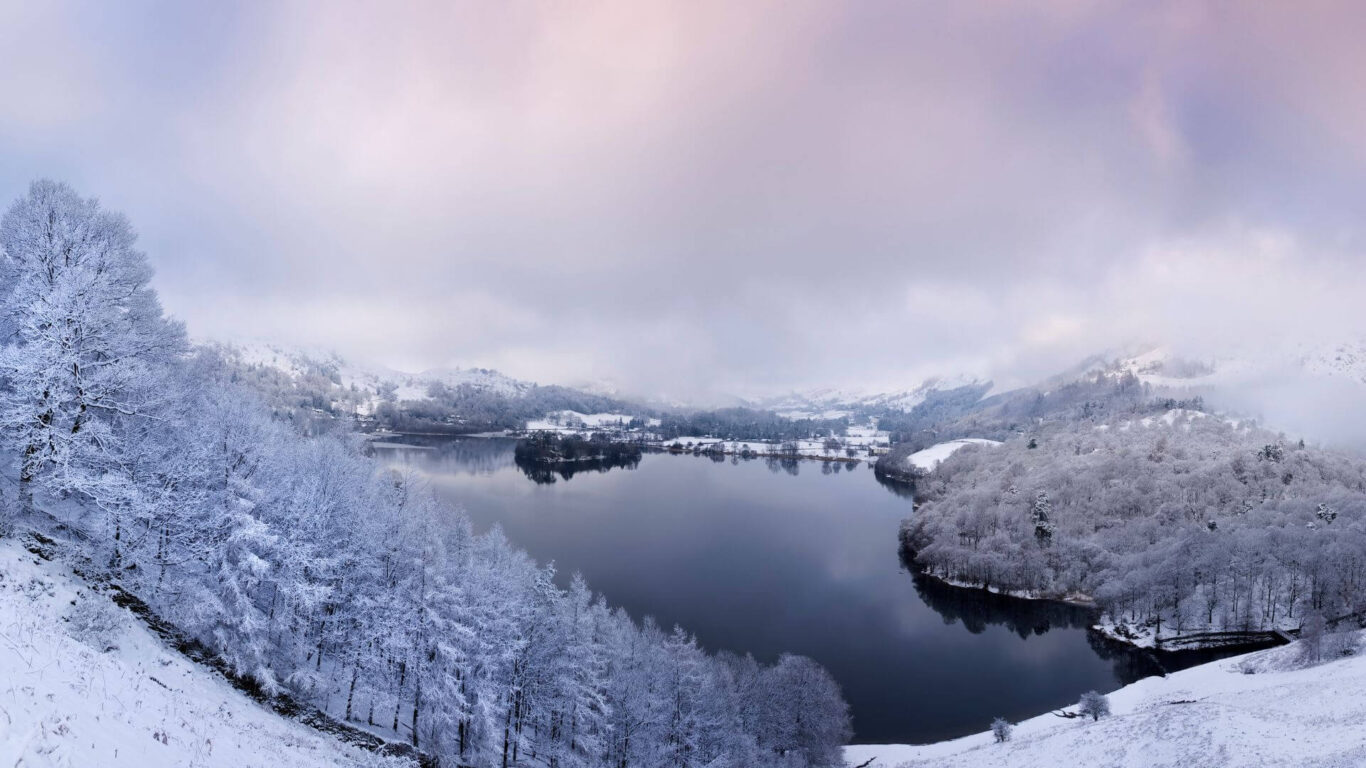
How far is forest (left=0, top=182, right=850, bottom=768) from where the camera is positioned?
16812mm

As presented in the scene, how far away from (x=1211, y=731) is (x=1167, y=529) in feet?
211

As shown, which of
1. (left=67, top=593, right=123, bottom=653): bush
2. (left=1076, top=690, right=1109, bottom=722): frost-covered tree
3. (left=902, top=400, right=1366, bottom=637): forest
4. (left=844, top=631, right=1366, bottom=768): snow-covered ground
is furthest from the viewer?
(left=902, top=400, right=1366, bottom=637): forest

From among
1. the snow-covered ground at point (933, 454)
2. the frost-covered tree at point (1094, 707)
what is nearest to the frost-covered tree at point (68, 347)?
the frost-covered tree at point (1094, 707)

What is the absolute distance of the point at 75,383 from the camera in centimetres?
1627

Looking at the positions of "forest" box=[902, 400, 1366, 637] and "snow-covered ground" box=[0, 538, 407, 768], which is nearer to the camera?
"snow-covered ground" box=[0, 538, 407, 768]

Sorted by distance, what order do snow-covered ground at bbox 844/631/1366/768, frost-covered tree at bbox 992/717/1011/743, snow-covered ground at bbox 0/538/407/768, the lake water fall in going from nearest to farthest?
snow-covered ground at bbox 0/538/407/768 < snow-covered ground at bbox 844/631/1366/768 < frost-covered tree at bbox 992/717/1011/743 < the lake water

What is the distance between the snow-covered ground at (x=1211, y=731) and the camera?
2289 cm

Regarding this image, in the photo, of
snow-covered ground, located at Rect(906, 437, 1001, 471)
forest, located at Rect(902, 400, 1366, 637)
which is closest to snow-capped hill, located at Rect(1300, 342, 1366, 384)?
forest, located at Rect(902, 400, 1366, 637)

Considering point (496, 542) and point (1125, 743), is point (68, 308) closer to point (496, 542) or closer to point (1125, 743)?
point (496, 542)

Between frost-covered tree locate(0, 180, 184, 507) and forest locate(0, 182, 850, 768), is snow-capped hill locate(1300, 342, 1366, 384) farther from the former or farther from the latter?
frost-covered tree locate(0, 180, 184, 507)

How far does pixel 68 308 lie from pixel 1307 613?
8560 centimetres

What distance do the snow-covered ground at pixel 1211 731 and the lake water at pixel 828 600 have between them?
569 centimetres

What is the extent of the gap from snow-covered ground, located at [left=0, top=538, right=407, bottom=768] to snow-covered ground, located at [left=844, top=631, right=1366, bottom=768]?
102ft

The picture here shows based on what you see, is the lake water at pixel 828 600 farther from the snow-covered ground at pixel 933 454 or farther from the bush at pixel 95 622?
the snow-covered ground at pixel 933 454
